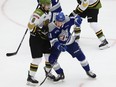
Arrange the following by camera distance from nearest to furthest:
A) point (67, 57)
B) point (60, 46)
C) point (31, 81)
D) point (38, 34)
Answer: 1. point (60, 46)
2. point (38, 34)
3. point (31, 81)
4. point (67, 57)

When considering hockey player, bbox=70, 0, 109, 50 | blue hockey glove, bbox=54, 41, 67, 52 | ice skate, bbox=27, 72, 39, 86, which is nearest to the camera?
blue hockey glove, bbox=54, 41, 67, 52

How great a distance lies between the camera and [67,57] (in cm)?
386

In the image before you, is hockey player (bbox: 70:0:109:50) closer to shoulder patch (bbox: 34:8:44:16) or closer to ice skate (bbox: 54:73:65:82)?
ice skate (bbox: 54:73:65:82)

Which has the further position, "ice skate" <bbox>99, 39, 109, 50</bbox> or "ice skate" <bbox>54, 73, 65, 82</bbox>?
"ice skate" <bbox>99, 39, 109, 50</bbox>

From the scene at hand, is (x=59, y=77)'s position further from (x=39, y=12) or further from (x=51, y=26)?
(x=39, y=12)

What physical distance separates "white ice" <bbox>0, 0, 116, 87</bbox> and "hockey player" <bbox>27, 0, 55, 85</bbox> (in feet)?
0.71

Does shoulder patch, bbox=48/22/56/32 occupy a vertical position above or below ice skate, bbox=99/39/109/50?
above

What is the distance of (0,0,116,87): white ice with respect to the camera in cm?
335

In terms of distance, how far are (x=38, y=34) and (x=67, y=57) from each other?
77cm

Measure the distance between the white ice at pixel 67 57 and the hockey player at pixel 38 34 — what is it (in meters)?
0.22

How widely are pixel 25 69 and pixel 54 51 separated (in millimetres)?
524

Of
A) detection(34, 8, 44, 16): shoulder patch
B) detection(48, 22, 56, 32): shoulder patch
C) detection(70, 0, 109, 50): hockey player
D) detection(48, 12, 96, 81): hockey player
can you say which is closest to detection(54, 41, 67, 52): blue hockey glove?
detection(48, 12, 96, 81): hockey player

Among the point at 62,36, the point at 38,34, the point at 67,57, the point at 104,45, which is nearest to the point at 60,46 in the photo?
the point at 62,36

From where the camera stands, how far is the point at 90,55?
3875mm
